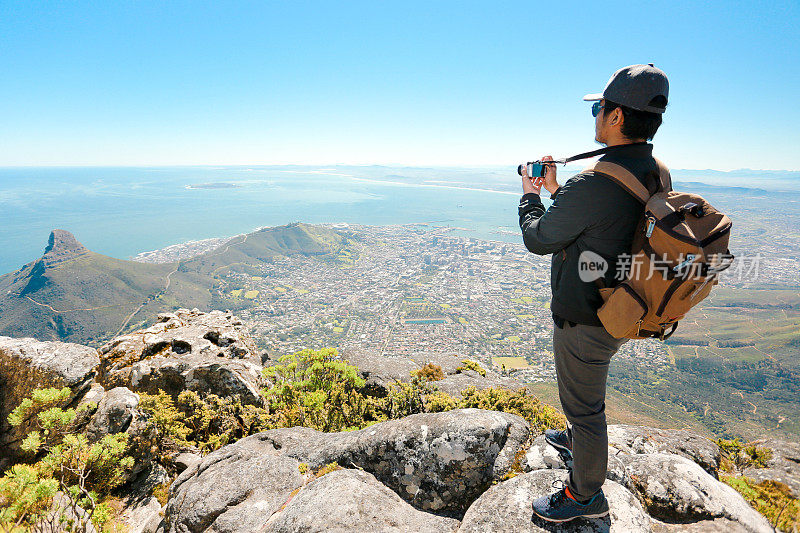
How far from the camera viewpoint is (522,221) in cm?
300

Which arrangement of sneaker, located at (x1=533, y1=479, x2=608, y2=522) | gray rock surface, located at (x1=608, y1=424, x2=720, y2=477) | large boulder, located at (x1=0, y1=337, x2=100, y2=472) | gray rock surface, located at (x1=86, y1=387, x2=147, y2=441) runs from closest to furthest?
sneaker, located at (x1=533, y1=479, x2=608, y2=522) → gray rock surface, located at (x1=608, y1=424, x2=720, y2=477) → large boulder, located at (x1=0, y1=337, x2=100, y2=472) → gray rock surface, located at (x1=86, y1=387, x2=147, y2=441)

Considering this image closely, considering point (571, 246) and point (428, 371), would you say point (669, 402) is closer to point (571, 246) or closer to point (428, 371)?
point (428, 371)

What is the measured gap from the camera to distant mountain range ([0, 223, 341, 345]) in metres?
75.3

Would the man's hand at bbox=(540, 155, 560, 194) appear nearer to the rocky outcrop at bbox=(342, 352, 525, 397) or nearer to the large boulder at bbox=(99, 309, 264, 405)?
the rocky outcrop at bbox=(342, 352, 525, 397)

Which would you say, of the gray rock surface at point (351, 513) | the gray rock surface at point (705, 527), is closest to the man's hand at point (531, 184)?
the gray rock surface at point (705, 527)

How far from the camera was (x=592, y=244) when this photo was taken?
2.50 meters

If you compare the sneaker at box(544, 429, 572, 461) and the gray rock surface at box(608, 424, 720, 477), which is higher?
the sneaker at box(544, 429, 572, 461)

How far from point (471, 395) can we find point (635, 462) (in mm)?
3474

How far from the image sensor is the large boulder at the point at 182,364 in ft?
27.8

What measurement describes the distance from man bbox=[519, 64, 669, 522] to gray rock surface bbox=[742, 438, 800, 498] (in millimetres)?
4674

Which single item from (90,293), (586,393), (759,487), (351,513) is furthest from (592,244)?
(90,293)

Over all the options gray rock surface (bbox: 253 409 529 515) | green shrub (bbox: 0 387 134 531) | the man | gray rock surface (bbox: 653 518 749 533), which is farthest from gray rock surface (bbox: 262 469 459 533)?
green shrub (bbox: 0 387 134 531)

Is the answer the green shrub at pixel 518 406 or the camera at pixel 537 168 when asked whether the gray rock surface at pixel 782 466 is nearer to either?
the green shrub at pixel 518 406

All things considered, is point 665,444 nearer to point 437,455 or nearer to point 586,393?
point 437,455
